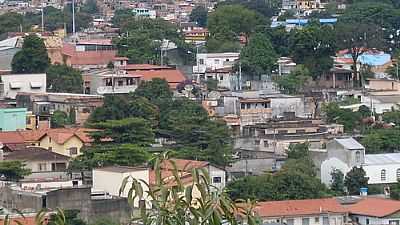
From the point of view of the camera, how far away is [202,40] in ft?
84.6

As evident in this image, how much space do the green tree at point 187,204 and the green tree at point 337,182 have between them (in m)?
9.18

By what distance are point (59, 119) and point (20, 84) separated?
5.71 ft

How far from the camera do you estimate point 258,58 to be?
20.7m

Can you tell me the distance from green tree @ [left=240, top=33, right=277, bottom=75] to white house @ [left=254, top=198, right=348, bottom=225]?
9173 millimetres

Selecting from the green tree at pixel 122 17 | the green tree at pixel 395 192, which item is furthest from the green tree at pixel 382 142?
the green tree at pixel 122 17

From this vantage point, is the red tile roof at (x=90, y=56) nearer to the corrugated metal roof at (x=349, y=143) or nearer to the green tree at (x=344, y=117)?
the green tree at (x=344, y=117)

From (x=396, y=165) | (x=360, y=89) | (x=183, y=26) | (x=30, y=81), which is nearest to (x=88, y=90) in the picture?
(x=30, y=81)

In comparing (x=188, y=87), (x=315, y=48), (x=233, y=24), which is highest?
(x=233, y=24)

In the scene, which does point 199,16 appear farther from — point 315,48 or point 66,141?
point 66,141

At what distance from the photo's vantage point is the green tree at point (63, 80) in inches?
733

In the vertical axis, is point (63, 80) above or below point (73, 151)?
above

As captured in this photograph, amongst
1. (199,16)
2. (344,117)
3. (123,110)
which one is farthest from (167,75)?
(199,16)

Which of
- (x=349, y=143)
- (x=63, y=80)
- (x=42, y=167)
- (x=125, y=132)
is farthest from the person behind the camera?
(x=63, y=80)

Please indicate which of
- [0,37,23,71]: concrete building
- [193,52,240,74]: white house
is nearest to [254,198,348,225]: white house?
[0,37,23,71]: concrete building
